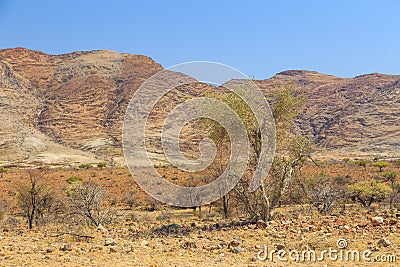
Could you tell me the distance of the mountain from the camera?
2731 inches

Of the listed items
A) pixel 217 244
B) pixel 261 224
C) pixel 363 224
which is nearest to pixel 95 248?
pixel 217 244

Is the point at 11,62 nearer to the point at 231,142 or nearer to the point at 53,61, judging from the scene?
the point at 53,61

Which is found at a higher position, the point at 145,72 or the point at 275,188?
the point at 145,72

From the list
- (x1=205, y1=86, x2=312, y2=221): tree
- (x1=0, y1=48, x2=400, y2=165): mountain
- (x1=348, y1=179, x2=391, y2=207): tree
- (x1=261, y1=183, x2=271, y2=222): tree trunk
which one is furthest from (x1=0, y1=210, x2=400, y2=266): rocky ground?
(x1=0, y1=48, x2=400, y2=165): mountain

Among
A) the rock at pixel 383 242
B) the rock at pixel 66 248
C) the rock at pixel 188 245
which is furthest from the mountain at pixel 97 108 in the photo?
the rock at pixel 383 242

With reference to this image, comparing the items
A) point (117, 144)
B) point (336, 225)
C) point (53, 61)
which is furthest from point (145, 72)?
point (336, 225)

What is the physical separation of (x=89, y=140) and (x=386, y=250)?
73.9m

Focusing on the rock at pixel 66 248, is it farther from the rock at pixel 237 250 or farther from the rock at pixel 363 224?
the rock at pixel 363 224

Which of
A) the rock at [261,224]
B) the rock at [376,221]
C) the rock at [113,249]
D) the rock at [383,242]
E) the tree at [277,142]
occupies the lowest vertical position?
the rock at [113,249]

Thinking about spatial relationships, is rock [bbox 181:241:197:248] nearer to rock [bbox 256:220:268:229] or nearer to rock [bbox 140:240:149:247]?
rock [bbox 140:240:149:247]

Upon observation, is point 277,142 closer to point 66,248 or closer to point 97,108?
point 66,248

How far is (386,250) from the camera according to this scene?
268 inches

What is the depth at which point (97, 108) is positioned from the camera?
93.6m

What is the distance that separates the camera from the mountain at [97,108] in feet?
228
